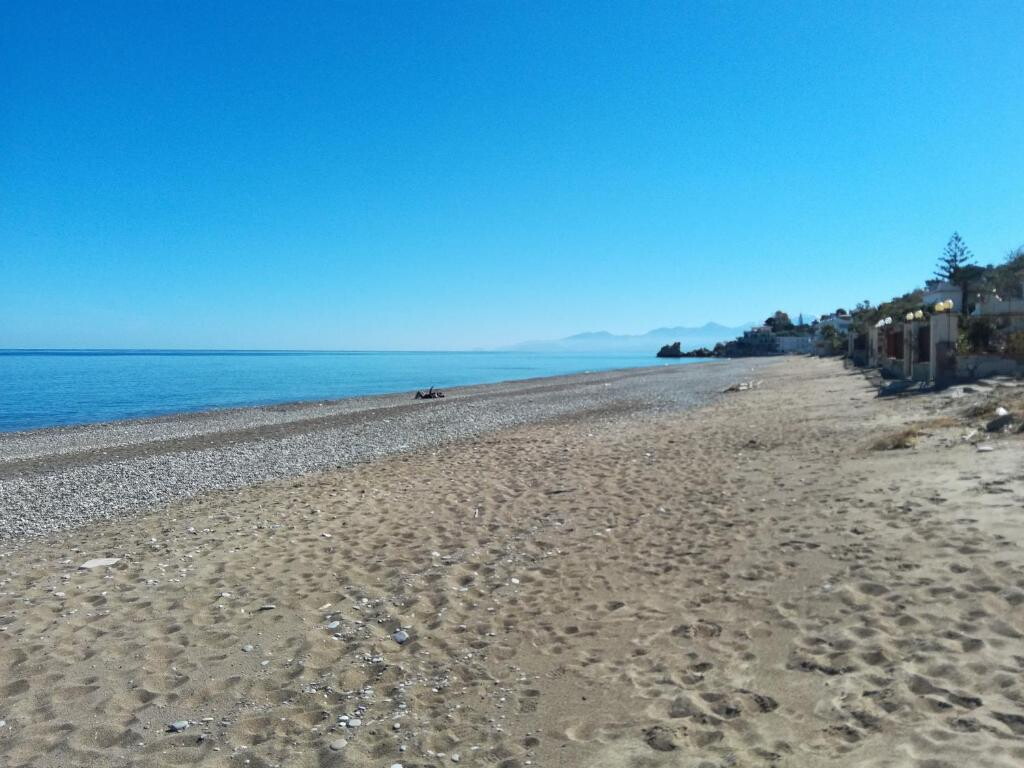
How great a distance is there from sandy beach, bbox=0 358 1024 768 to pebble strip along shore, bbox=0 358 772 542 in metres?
0.60

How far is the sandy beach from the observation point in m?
3.46

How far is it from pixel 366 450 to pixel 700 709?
40.3 ft

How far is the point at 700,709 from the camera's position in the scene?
364cm

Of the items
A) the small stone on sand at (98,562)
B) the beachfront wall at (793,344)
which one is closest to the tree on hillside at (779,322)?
the beachfront wall at (793,344)

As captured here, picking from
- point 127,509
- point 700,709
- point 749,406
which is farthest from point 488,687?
point 749,406

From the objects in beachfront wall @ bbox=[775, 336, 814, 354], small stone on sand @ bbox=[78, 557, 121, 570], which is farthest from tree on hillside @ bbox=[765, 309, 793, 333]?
small stone on sand @ bbox=[78, 557, 121, 570]

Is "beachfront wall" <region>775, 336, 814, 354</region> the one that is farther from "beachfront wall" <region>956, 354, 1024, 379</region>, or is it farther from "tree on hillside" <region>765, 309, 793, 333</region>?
"beachfront wall" <region>956, 354, 1024, 379</region>

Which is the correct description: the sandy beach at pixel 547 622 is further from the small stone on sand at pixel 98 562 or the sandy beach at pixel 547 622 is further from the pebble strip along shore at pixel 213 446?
the pebble strip along shore at pixel 213 446

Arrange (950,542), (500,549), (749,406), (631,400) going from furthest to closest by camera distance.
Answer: (631,400), (749,406), (500,549), (950,542)

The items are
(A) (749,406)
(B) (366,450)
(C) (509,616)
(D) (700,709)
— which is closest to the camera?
(D) (700,709)

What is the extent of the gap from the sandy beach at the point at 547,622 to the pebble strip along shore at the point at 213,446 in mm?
601

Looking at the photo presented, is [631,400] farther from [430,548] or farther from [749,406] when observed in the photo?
[430,548]

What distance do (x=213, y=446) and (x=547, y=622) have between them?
14634mm

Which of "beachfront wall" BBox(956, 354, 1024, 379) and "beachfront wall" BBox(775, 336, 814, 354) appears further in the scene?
"beachfront wall" BBox(775, 336, 814, 354)
